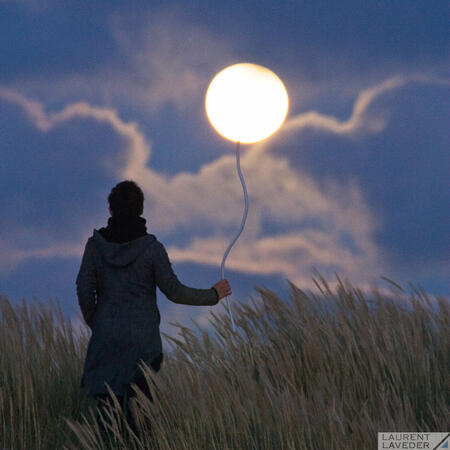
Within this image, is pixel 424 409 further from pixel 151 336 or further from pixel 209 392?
pixel 151 336

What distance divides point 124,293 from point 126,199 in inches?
25.8

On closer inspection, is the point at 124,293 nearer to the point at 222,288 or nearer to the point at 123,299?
the point at 123,299

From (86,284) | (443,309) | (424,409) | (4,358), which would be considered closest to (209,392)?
(86,284)

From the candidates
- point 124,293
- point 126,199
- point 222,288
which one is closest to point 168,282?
point 124,293

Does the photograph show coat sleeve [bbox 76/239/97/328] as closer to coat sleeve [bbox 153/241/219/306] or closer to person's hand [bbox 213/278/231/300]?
coat sleeve [bbox 153/241/219/306]

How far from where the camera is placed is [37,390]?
5141mm

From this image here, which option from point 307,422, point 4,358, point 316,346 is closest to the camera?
point 307,422

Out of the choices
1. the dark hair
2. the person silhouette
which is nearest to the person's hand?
the person silhouette

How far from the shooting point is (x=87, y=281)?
4.34 m

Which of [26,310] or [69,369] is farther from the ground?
[26,310]

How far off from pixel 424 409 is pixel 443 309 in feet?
4.65

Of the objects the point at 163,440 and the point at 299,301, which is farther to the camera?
the point at 299,301

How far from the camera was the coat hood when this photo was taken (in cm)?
426

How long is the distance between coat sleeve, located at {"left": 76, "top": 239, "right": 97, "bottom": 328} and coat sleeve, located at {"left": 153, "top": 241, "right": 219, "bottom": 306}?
44 cm
